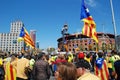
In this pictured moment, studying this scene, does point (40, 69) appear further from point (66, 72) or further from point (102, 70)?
point (66, 72)

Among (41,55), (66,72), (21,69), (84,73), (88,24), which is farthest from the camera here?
(88,24)

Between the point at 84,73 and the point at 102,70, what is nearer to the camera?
the point at 84,73

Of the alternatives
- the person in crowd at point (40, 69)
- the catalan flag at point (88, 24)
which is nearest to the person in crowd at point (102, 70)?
the person in crowd at point (40, 69)

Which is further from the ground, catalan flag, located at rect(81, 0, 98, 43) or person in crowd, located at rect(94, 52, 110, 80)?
catalan flag, located at rect(81, 0, 98, 43)

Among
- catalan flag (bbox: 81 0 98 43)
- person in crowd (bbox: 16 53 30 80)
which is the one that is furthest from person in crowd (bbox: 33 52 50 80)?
catalan flag (bbox: 81 0 98 43)

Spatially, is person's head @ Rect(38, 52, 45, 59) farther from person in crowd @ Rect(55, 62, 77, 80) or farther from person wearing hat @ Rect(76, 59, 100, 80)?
person in crowd @ Rect(55, 62, 77, 80)

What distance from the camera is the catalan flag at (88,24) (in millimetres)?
15277

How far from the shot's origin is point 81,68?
4785 millimetres

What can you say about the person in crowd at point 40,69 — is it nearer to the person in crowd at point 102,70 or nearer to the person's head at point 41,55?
the person's head at point 41,55

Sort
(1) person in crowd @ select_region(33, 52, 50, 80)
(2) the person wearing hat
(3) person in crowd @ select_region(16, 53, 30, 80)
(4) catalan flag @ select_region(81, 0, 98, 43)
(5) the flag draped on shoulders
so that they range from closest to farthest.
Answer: (2) the person wearing hat < (1) person in crowd @ select_region(33, 52, 50, 80) < (3) person in crowd @ select_region(16, 53, 30, 80) < (5) the flag draped on shoulders < (4) catalan flag @ select_region(81, 0, 98, 43)

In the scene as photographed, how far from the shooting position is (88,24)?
52.7 feet

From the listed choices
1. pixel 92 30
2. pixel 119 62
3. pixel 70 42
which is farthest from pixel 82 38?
pixel 119 62

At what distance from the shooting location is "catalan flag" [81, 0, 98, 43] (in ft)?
50.1

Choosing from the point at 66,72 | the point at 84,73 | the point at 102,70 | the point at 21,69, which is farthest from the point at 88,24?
the point at 66,72
